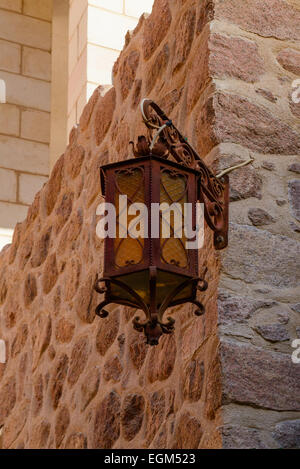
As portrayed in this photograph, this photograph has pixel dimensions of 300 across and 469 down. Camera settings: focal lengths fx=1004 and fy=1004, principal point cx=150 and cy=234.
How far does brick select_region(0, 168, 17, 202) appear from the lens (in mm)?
7586

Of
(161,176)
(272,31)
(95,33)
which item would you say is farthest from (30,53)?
(161,176)

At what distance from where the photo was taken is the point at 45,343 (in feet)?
15.8

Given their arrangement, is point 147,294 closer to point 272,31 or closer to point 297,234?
point 297,234

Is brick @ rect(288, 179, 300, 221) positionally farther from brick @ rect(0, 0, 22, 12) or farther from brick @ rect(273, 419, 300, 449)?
brick @ rect(0, 0, 22, 12)

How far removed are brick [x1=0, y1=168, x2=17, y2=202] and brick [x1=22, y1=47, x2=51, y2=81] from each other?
2.88 ft

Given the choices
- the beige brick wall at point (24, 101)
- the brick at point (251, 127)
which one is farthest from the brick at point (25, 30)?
the brick at point (251, 127)

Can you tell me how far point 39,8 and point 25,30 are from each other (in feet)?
0.81

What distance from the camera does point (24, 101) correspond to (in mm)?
7949

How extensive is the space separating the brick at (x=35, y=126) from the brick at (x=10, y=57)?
1.20 feet

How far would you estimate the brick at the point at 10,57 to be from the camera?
7891mm

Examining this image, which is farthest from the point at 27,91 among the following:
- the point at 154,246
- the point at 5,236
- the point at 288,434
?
the point at 288,434

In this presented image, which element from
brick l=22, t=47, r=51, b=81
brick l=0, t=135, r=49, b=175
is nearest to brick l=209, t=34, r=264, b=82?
brick l=0, t=135, r=49, b=175

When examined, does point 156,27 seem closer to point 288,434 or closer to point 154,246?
point 154,246
